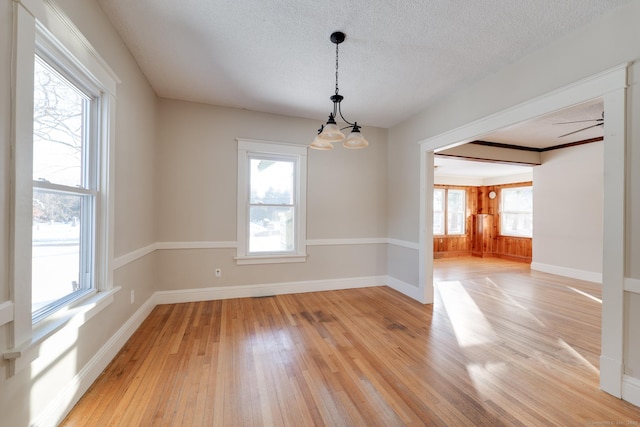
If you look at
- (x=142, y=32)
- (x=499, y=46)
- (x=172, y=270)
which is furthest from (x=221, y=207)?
(x=499, y=46)

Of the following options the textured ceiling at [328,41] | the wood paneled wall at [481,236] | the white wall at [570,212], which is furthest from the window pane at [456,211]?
the textured ceiling at [328,41]

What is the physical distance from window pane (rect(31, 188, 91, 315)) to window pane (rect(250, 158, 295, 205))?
7.21ft

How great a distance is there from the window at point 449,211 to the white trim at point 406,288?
A: 4739 millimetres

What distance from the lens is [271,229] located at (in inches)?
161

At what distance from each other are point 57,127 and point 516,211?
9.72 metres

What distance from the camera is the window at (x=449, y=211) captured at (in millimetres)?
8523

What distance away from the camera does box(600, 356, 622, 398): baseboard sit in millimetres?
1799

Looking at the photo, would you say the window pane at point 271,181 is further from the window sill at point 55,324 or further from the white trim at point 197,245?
the window sill at point 55,324

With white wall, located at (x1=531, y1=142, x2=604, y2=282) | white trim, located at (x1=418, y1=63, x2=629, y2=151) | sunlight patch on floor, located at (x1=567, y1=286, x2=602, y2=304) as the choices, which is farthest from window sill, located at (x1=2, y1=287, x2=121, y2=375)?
white wall, located at (x1=531, y1=142, x2=604, y2=282)

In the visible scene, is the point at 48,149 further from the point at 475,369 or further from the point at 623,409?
the point at 623,409

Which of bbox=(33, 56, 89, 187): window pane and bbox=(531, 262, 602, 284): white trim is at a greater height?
bbox=(33, 56, 89, 187): window pane

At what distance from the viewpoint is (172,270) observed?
3.58m

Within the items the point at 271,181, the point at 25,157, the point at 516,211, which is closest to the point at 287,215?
the point at 271,181

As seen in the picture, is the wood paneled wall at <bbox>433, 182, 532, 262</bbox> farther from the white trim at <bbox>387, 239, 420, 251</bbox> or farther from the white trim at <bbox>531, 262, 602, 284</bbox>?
the white trim at <bbox>387, 239, 420, 251</bbox>
